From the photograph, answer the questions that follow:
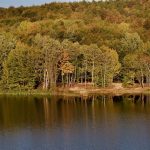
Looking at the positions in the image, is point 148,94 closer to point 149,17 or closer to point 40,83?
point 40,83

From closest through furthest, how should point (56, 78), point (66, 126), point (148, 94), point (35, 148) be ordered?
point (35, 148)
point (66, 126)
point (148, 94)
point (56, 78)

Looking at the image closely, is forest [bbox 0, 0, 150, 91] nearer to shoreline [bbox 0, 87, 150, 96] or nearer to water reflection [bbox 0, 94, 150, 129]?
shoreline [bbox 0, 87, 150, 96]

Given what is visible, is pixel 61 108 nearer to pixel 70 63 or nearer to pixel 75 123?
pixel 75 123

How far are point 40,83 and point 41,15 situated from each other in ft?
232

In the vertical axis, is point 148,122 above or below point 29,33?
below

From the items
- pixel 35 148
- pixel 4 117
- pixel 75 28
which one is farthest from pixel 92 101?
pixel 75 28

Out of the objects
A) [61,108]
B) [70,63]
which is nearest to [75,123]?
[61,108]

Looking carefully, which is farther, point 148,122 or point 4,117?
point 4,117

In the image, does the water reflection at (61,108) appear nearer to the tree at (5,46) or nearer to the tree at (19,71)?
the tree at (19,71)

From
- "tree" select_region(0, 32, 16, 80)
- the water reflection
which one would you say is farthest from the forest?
the water reflection

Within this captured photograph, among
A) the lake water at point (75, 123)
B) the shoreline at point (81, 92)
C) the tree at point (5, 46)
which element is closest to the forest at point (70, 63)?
the tree at point (5, 46)

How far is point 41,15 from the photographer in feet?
493

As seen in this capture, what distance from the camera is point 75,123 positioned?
165 feet

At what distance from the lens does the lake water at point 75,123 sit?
134 ft
